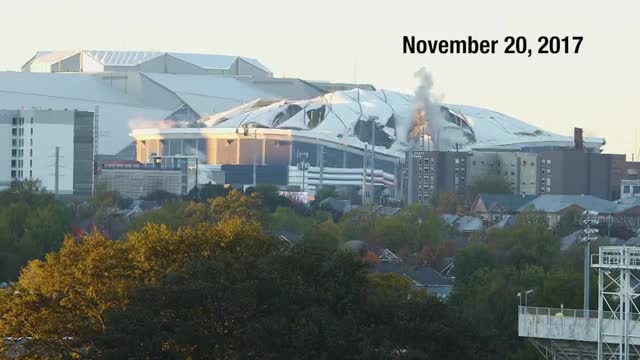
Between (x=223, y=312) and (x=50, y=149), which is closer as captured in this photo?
(x=223, y=312)

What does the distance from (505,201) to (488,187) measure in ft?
63.6

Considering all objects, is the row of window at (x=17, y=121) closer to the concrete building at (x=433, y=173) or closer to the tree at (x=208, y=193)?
the concrete building at (x=433, y=173)

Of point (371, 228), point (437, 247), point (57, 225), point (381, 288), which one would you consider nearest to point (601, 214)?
point (371, 228)

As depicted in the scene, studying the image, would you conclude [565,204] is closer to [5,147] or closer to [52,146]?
[52,146]

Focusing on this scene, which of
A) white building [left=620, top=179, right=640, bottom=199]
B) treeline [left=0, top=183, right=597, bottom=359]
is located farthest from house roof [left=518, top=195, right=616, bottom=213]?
treeline [left=0, top=183, right=597, bottom=359]

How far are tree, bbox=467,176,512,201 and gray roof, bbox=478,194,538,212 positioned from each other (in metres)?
10.4

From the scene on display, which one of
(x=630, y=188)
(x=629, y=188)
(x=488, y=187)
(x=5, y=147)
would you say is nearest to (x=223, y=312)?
(x=488, y=187)

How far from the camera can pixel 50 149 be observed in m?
183

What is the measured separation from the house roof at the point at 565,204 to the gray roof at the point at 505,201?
3.24 feet

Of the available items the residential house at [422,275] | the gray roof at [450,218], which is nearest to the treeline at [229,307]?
the residential house at [422,275]

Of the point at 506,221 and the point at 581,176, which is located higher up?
the point at 581,176

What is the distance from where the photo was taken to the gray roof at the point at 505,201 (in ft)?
528

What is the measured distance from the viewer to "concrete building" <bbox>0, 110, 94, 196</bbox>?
600ft

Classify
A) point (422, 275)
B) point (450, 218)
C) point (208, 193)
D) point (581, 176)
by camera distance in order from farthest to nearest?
point (581, 176)
point (208, 193)
point (450, 218)
point (422, 275)
